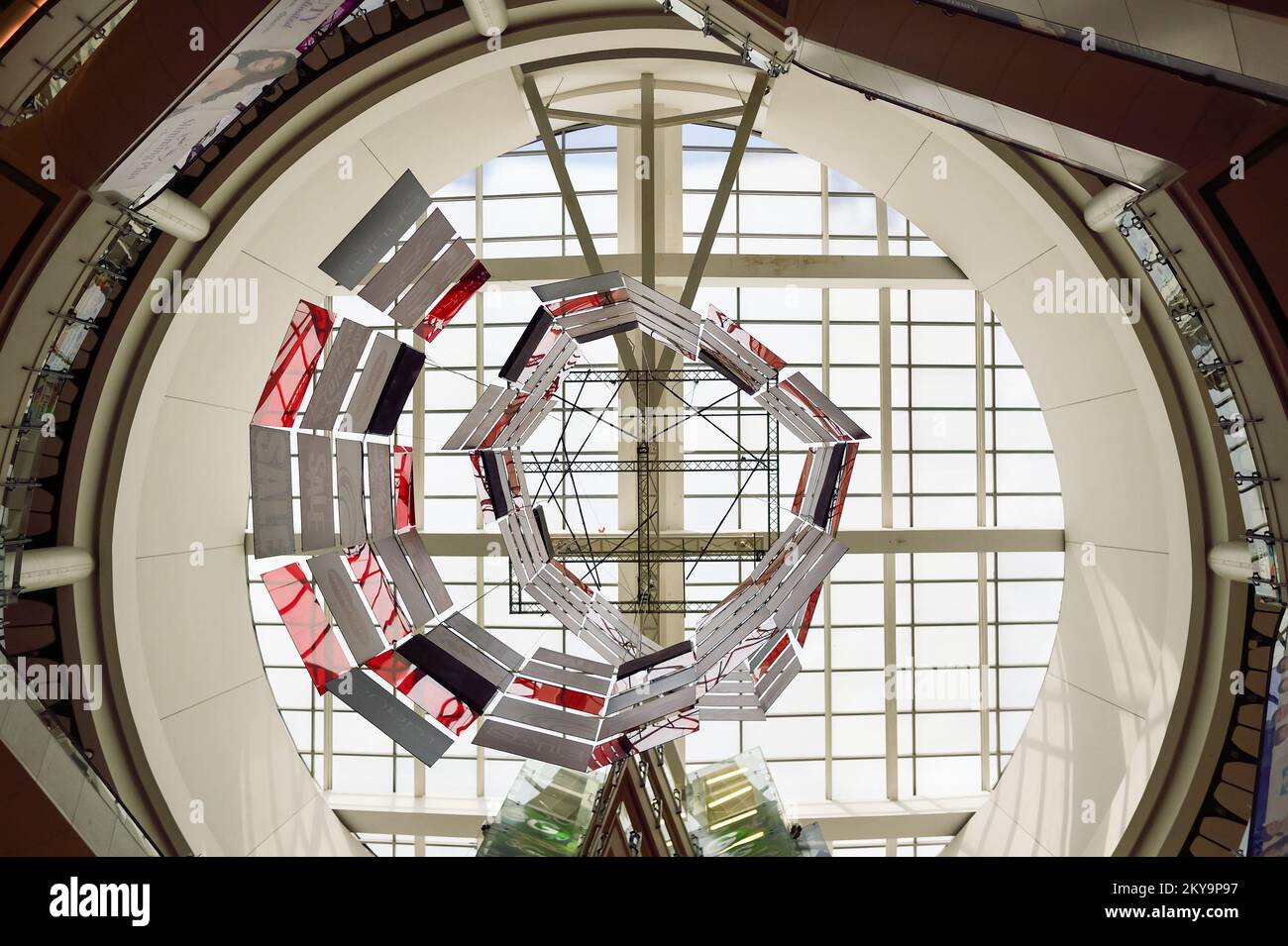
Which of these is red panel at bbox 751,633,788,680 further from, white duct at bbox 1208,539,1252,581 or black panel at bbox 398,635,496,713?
white duct at bbox 1208,539,1252,581

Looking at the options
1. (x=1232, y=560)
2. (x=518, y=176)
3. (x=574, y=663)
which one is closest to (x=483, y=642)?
(x=574, y=663)

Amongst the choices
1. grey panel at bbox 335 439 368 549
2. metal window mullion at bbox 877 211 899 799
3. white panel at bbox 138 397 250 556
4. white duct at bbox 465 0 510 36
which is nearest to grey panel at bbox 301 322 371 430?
grey panel at bbox 335 439 368 549

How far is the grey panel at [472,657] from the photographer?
26.0ft

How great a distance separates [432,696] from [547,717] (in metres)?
1.24

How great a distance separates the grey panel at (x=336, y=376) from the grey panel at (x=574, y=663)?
12.4 feet

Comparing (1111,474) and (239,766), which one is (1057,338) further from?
(239,766)

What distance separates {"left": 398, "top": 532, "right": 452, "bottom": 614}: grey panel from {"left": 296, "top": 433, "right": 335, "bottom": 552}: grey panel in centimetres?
132

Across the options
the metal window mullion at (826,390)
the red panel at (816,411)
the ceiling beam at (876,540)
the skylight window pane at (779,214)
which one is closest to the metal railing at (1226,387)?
the red panel at (816,411)

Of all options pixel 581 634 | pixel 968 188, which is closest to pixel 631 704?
pixel 581 634

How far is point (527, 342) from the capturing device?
8641 mm

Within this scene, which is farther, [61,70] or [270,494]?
[270,494]

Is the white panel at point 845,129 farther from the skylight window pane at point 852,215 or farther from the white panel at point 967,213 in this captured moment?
the skylight window pane at point 852,215
